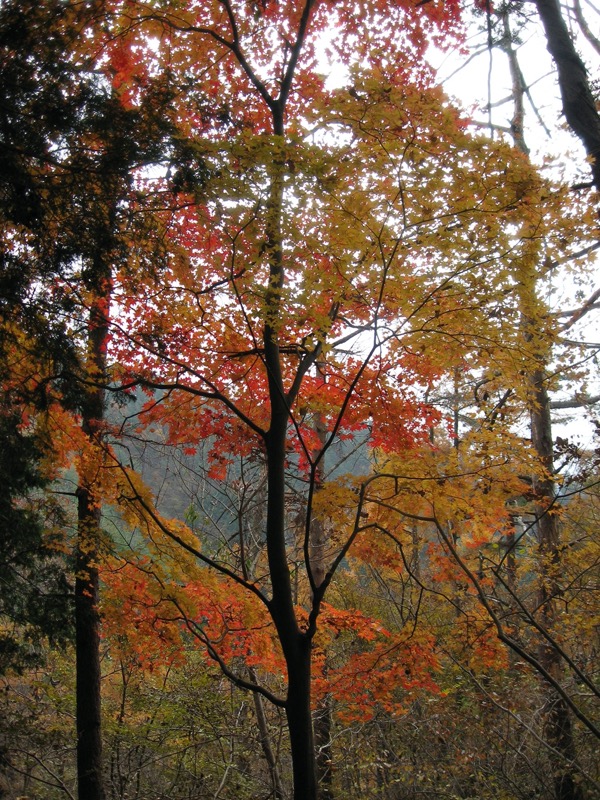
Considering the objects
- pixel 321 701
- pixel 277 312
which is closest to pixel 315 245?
pixel 277 312

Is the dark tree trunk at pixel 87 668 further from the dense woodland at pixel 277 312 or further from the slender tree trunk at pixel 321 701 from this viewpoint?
the slender tree trunk at pixel 321 701

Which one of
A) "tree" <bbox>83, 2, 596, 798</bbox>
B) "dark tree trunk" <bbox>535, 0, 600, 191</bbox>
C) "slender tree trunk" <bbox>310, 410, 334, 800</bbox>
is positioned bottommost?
"slender tree trunk" <bbox>310, 410, 334, 800</bbox>

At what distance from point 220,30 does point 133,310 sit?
2568mm

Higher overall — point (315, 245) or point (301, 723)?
point (315, 245)

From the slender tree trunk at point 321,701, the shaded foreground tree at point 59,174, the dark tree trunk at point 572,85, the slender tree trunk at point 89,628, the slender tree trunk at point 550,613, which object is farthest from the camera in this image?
the slender tree trunk at point 321,701

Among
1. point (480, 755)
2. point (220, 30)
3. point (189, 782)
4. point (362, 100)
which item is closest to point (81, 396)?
point (362, 100)

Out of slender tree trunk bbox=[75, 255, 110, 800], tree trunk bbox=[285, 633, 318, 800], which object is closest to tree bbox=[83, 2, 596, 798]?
tree trunk bbox=[285, 633, 318, 800]

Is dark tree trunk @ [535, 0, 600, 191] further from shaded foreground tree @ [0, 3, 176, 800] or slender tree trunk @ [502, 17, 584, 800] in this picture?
shaded foreground tree @ [0, 3, 176, 800]

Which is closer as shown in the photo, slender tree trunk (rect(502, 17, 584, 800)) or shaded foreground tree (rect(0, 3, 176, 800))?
shaded foreground tree (rect(0, 3, 176, 800))

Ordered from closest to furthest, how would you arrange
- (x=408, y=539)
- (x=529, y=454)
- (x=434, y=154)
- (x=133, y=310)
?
(x=434, y=154) → (x=133, y=310) → (x=529, y=454) → (x=408, y=539)

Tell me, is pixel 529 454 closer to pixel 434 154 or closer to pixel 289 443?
pixel 289 443

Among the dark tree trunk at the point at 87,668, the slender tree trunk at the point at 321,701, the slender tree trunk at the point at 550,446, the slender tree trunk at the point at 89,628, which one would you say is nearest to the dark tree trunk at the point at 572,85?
the slender tree trunk at the point at 550,446

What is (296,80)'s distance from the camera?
5891 mm

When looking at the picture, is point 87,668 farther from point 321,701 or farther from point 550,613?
point 550,613
